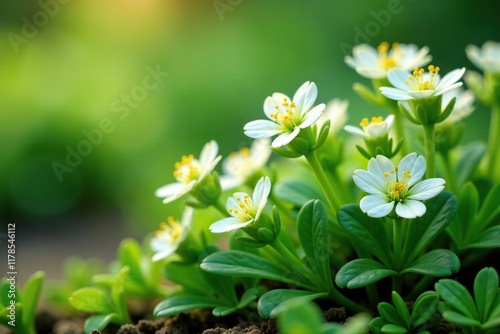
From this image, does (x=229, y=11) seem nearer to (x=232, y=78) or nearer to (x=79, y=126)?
(x=232, y=78)

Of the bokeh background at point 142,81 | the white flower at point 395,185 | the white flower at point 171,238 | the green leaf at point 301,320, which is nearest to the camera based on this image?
the green leaf at point 301,320

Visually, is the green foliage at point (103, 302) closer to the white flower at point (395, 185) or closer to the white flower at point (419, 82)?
the white flower at point (395, 185)

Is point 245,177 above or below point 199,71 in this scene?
below

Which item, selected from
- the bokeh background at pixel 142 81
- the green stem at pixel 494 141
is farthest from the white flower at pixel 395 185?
the bokeh background at pixel 142 81

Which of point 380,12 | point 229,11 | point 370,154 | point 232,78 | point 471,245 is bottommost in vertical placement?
point 471,245

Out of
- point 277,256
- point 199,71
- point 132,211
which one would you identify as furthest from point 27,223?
point 277,256

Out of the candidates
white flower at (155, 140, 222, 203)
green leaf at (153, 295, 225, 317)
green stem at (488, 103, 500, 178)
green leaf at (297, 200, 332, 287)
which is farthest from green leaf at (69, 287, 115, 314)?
green stem at (488, 103, 500, 178)
